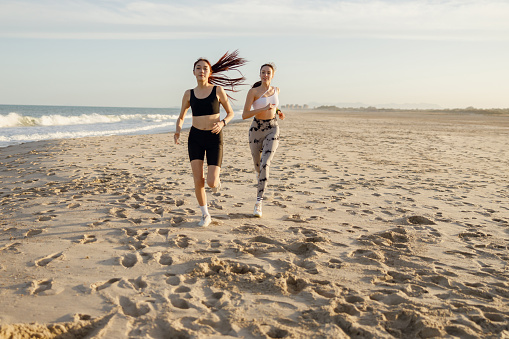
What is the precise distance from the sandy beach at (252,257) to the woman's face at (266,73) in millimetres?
1819

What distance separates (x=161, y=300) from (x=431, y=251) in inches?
111

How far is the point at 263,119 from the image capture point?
18.3 feet

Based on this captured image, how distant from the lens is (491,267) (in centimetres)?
388

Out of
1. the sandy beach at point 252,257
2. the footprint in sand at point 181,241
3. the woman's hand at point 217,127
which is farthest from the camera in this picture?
the woman's hand at point 217,127

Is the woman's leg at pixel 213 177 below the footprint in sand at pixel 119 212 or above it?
above

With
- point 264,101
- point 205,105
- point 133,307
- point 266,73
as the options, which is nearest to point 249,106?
point 264,101

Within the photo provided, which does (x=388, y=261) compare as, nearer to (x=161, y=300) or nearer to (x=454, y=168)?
(x=161, y=300)

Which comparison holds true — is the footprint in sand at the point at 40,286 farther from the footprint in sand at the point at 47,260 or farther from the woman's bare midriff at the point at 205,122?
the woman's bare midriff at the point at 205,122

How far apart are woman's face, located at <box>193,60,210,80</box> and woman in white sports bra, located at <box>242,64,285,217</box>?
2.59 feet

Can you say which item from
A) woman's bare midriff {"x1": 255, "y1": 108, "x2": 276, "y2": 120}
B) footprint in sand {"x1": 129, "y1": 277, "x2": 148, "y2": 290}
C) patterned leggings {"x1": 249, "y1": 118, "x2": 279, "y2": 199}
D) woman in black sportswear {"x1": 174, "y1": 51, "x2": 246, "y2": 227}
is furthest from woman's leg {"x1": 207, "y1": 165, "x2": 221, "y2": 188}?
footprint in sand {"x1": 129, "y1": 277, "x2": 148, "y2": 290}

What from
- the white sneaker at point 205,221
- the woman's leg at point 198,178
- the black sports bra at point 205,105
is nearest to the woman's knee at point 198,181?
the woman's leg at point 198,178

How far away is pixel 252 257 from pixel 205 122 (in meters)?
1.76

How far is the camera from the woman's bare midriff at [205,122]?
488 cm

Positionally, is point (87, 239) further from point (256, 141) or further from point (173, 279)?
point (256, 141)
